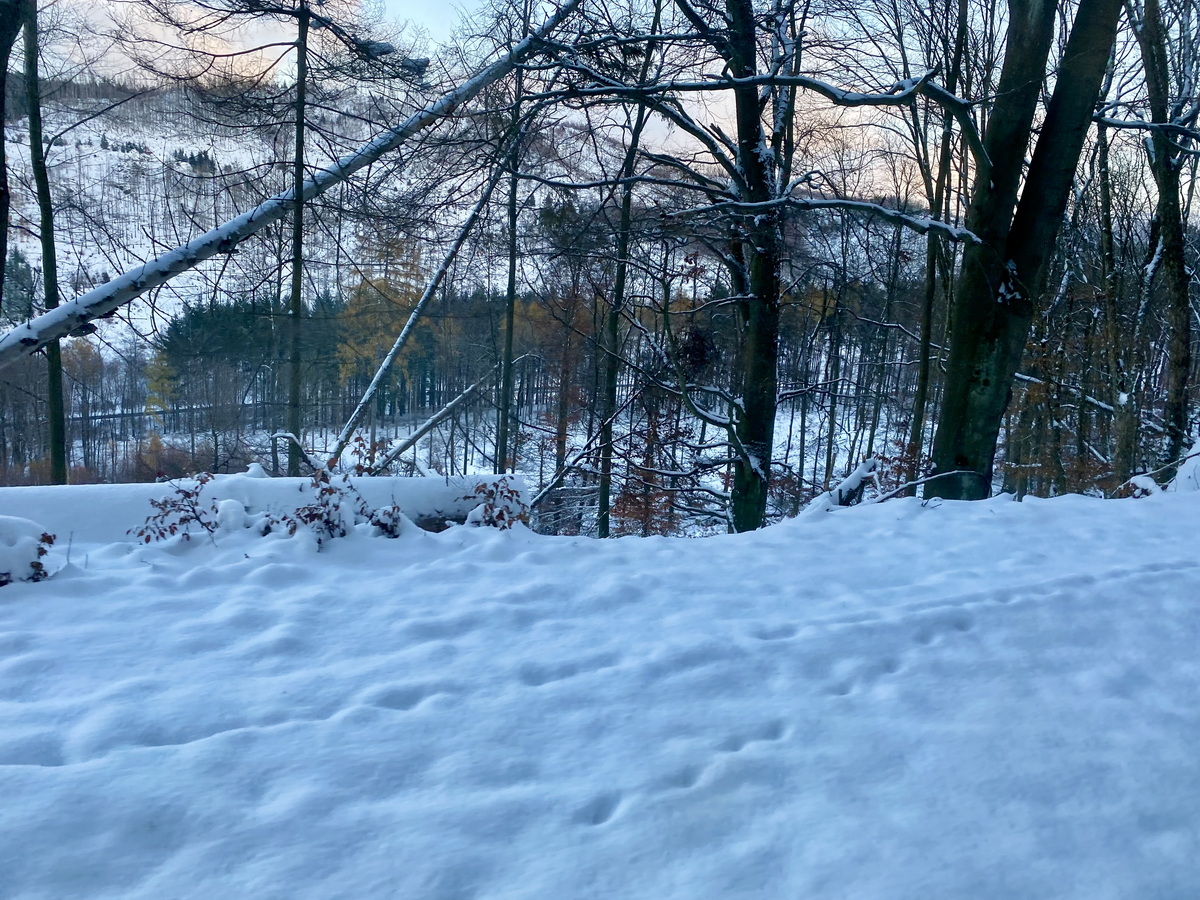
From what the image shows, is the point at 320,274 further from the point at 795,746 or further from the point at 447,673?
the point at 795,746

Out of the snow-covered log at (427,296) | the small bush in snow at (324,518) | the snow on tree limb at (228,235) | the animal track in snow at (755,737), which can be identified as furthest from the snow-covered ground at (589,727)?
the snow-covered log at (427,296)

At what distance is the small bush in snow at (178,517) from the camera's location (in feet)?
14.5

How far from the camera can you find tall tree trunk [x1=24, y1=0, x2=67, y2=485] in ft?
33.5

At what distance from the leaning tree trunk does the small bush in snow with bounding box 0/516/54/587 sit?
701 centimetres

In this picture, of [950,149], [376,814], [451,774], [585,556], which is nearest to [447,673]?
[451,774]

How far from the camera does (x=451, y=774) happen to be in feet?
7.20

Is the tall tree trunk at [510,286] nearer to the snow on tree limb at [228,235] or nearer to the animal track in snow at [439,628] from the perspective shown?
the snow on tree limb at [228,235]

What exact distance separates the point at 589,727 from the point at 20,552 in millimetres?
2922

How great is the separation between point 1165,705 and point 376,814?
9.18ft

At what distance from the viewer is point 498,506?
5.17m

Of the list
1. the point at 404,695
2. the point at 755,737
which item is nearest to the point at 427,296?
the point at 404,695

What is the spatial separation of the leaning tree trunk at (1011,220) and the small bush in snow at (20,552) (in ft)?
23.0

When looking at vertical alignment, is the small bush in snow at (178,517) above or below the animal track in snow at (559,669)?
above

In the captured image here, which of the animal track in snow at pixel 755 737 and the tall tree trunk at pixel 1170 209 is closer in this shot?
the animal track in snow at pixel 755 737
